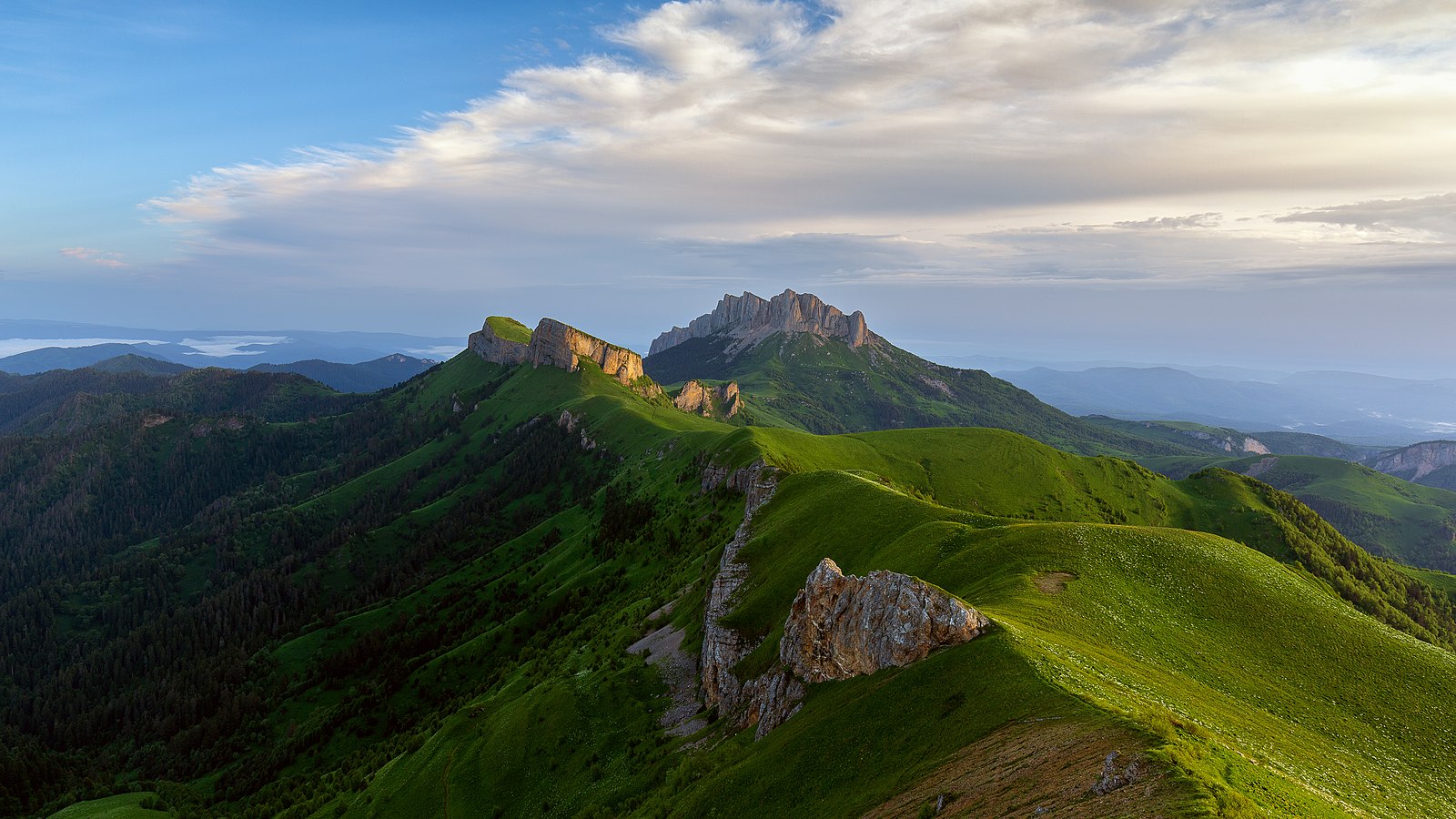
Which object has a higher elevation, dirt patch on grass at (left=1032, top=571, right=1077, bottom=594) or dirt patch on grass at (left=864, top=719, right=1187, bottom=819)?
dirt patch on grass at (left=864, top=719, right=1187, bottom=819)

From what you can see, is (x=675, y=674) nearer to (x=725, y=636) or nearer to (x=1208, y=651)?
(x=725, y=636)

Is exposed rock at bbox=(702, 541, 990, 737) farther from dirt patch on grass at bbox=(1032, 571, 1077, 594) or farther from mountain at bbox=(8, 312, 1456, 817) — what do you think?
dirt patch on grass at bbox=(1032, 571, 1077, 594)

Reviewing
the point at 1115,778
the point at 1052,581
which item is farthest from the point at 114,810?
the point at 1115,778

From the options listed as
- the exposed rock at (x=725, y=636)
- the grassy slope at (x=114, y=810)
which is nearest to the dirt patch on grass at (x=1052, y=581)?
the exposed rock at (x=725, y=636)

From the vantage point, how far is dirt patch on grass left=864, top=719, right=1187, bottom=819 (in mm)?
22312

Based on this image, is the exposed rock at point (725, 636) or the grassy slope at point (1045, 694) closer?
the grassy slope at point (1045, 694)

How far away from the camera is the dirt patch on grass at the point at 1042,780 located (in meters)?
22.3

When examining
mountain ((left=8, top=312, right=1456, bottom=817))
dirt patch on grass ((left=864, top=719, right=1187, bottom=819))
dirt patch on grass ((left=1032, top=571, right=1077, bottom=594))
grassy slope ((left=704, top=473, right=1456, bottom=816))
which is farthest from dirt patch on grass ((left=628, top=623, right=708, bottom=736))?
dirt patch on grass ((left=864, top=719, right=1187, bottom=819))

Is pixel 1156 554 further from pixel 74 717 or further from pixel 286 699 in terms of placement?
pixel 74 717

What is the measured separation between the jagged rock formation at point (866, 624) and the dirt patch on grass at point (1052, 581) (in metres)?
15.7

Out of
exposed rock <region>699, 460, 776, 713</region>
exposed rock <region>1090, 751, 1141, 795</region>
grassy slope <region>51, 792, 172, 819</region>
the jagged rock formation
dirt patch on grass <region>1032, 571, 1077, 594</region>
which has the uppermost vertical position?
exposed rock <region>1090, 751, 1141, 795</region>

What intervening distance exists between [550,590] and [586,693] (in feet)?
272

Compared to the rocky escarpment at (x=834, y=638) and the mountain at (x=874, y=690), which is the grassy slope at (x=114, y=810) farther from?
the rocky escarpment at (x=834, y=638)

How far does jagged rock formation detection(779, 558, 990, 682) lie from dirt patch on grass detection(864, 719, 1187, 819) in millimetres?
9714
